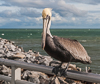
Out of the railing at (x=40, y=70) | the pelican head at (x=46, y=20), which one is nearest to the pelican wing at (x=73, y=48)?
the pelican head at (x=46, y=20)

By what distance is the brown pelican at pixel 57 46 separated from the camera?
8.54 ft

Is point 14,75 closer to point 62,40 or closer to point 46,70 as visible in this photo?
point 46,70

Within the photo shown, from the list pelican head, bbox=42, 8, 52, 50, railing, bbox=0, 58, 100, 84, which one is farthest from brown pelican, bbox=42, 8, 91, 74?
railing, bbox=0, 58, 100, 84

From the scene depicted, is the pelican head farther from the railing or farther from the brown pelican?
the railing

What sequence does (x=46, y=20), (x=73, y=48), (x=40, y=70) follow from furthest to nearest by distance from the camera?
(x=73, y=48) → (x=46, y=20) → (x=40, y=70)


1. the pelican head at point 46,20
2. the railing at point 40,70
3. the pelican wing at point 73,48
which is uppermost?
the pelican head at point 46,20

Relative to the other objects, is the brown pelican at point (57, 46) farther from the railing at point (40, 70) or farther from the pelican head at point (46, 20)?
the railing at point (40, 70)

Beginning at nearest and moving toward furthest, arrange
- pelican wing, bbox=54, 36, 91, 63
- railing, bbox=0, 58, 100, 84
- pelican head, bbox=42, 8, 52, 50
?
railing, bbox=0, 58, 100, 84 < pelican head, bbox=42, 8, 52, 50 < pelican wing, bbox=54, 36, 91, 63

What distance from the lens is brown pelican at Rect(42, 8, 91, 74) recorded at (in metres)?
2.60

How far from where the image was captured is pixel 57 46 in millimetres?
2676

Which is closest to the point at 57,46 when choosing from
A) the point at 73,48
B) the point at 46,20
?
the point at 73,48

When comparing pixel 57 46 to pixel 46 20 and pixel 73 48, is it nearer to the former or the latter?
pixel 73 48

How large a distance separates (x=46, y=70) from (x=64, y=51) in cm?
43

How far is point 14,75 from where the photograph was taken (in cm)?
273
